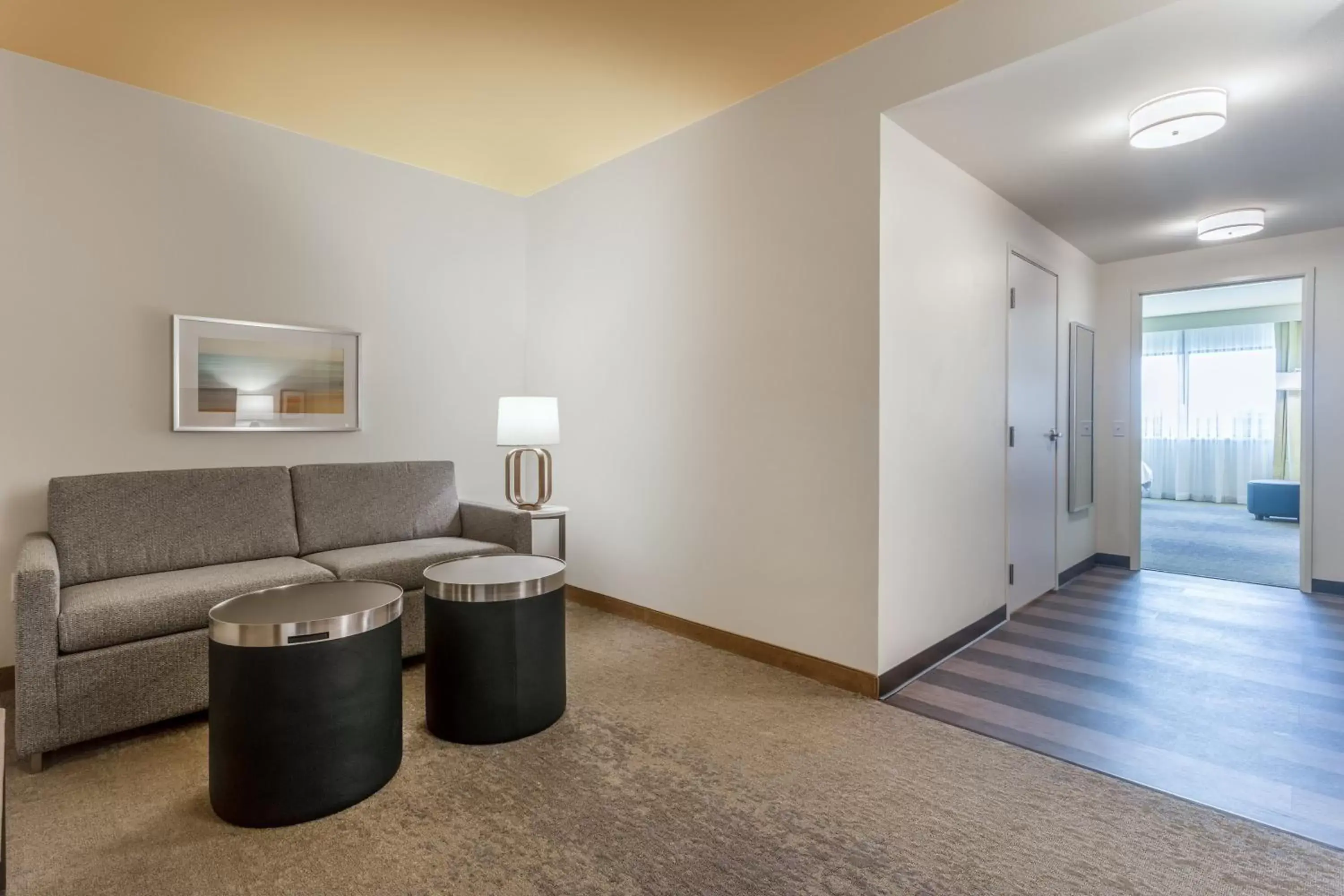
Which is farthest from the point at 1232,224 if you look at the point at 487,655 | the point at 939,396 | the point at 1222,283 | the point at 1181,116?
the point at 487,655

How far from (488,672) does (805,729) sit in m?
1.16

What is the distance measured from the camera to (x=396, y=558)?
122 inches

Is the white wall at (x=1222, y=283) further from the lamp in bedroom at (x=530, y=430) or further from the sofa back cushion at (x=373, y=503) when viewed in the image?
the sofa back cushion at (x=373, y=503)

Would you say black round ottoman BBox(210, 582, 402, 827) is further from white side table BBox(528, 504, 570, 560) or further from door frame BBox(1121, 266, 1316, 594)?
door frame BBox(1121, 266, 1316, 594)

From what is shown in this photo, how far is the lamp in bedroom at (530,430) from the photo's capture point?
370 cm

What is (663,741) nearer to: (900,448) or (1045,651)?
(900,448)

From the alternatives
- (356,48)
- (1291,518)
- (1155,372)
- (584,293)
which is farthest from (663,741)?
(1155,372)

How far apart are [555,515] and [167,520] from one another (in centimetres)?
174

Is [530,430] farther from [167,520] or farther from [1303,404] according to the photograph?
[1303,404]

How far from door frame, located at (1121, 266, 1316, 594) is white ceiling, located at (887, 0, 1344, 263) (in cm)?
55

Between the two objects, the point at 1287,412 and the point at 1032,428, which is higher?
the point at 1287,412

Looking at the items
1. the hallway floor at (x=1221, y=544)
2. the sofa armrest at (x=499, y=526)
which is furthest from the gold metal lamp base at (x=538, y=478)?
the hallway floor at (x=1221, y=544)

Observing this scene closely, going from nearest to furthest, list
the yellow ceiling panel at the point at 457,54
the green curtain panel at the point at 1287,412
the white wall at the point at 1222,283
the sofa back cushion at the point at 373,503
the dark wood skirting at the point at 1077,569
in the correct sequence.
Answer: the yellow ceiling panel at the point at 457,54, the sofa back cushion at the point at 373,503, the white wall at the point at 1222,283, the dark wood skirting at the point at 1077,569, the green curtain panel at the point at 1287,412

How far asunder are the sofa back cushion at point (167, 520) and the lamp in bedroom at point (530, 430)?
1.10m
